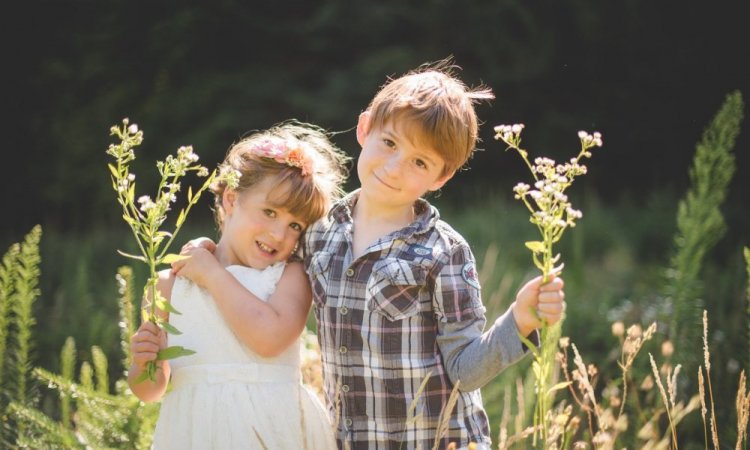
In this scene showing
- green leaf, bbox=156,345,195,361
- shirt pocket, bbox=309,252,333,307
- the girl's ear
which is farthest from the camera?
the girl's ear

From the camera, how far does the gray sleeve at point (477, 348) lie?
2.07 m

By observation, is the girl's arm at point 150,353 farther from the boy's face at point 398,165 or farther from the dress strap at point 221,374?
the boy's face at point 398,165

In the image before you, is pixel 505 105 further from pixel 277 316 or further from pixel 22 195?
pixel 277 316

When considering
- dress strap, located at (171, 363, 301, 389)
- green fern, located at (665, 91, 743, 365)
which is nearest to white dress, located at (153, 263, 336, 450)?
dress strap, located at (171, 363, 301, 389)

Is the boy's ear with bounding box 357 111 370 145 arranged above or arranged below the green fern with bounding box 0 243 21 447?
above

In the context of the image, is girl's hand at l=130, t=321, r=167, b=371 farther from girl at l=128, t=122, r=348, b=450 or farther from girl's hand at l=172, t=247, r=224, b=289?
girl's hand at l=172, t=247, r=224, b=289

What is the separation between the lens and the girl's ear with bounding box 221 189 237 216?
243 cm

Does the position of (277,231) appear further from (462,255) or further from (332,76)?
(332,76)

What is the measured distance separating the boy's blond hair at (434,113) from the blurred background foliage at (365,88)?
4045mm

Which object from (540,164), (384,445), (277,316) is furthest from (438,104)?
(384,445)

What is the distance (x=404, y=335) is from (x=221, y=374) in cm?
49

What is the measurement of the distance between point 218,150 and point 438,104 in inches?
233

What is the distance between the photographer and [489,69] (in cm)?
821

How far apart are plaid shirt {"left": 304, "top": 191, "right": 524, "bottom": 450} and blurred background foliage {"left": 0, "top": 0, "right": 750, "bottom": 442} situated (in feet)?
13.4
